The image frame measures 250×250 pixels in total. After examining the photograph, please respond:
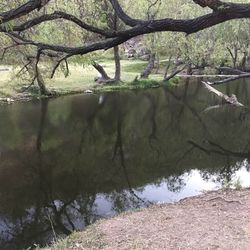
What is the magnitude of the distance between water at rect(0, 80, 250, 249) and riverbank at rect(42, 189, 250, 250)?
1505 mm

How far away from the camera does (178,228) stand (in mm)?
9578

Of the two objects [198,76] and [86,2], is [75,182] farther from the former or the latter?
[198,76]

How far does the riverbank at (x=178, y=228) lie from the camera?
28.9 feet

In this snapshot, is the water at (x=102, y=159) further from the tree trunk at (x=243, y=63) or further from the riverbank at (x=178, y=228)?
the tree trunk at (x=243, y=63)

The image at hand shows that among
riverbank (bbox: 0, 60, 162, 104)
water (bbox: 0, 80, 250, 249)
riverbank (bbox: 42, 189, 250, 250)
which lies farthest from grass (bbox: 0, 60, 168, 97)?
riverbank (bbox: 42, 189, 250, 250)

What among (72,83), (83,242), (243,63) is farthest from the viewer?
(243,63)

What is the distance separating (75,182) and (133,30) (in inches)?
240

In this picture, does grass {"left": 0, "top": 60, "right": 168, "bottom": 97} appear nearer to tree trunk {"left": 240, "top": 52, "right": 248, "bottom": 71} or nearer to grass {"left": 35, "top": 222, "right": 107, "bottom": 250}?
tree trunk {"left": 240, "top": 52, "right": 248, "bottom": 71}

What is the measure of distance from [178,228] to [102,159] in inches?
351

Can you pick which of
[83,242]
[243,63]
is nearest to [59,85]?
[243,63]

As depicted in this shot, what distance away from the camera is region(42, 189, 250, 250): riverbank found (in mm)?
8805

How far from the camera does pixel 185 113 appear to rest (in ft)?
93.8

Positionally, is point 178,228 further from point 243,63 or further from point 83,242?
point 243,63

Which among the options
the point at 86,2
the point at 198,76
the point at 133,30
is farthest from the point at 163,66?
the point at 133,30
